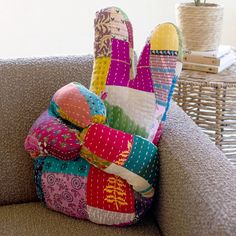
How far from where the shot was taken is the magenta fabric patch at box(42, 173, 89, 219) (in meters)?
1.07

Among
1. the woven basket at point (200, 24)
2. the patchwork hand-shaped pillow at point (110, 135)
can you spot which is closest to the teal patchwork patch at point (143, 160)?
the patchwork hand-shaped pillow at point (110, 135)

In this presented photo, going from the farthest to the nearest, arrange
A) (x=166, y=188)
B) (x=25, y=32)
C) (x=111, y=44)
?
(x=25, y=32), (x=111, y=44), (x=166, y=188)

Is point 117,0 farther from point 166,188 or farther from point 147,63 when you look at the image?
point 166,188

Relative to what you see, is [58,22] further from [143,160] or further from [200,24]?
[143,160]

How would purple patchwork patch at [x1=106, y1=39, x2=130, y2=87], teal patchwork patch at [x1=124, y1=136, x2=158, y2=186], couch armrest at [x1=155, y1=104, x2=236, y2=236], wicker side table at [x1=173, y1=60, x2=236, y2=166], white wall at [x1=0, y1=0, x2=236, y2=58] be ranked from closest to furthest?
couch armrest at [x1=155, y1=104, x2=236, y2=236]
teal patchwork patch at [x1=124, y1=136, x2=158, y2=186]
purple patchwork patch at [x1=106, y1=39, x2=130, y2=87]
wicker side table at [x1=173, y1=60, x2=236, y2=166]
white wall at [x1=0, y1=0, x2=236, y2=58]

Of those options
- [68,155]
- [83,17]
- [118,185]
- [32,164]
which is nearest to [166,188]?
[118,185]

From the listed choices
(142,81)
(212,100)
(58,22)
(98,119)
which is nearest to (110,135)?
(98,119)

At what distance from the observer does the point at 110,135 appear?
1.03 metres

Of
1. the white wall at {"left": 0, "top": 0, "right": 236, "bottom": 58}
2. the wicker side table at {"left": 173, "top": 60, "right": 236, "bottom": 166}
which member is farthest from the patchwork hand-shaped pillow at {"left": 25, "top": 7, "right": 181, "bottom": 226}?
the white wall at {"left": 0, "top": 0, "right": 236, "bottom": 58}

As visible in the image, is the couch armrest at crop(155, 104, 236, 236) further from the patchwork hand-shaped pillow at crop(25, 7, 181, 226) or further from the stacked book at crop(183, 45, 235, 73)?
the stacked book at crop(183, 45, 235, 73)

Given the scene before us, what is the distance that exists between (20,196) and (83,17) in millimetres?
1061

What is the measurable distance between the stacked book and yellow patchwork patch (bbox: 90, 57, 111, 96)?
1.43ft

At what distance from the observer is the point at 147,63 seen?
1125mm

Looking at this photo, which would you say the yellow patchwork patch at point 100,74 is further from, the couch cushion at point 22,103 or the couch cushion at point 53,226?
the couch cushion at point 53,226
